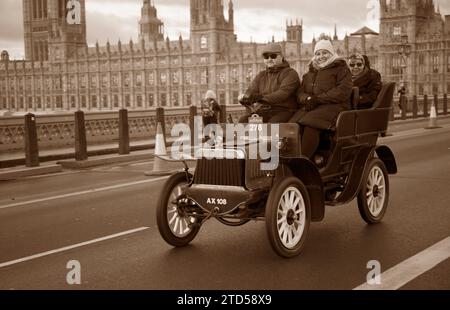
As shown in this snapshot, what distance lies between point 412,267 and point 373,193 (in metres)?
1.98

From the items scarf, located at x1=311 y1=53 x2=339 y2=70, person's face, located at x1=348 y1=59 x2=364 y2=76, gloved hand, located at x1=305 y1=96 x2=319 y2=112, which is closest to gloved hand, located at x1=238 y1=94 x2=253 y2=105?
gloved hand, located at x1=305 y1=96 x2=319 y2=112

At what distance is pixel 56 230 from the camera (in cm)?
729

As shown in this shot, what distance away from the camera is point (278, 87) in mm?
6711

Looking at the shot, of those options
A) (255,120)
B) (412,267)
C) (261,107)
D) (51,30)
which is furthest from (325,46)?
(51,30)

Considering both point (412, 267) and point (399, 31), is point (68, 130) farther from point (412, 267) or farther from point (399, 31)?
point (399, 31)

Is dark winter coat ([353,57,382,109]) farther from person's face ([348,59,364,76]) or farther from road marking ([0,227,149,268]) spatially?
road marking ([0,227,149,268])

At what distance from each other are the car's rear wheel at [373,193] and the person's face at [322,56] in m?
1.26

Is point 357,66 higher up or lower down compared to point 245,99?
higher up

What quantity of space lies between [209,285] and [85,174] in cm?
870

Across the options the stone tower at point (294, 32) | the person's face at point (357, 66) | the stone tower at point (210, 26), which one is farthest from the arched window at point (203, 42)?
the person's face at point (357, 66)

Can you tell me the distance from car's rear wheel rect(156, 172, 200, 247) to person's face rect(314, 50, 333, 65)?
190 centimetres

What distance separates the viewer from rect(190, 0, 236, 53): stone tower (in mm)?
117000

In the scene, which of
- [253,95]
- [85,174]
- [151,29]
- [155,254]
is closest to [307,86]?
[253,95]

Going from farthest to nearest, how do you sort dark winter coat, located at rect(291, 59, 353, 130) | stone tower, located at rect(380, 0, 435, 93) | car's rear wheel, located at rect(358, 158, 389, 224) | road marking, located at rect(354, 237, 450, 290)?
stone tower, located at rect(380, 0, 435, 93)
car's rear wheel, located at rect(358, 158, 389, 224)
dark winter coat, located at rect(291, 59, 353, 130)
road marking, located at rect(354, 237, 450, 290)
